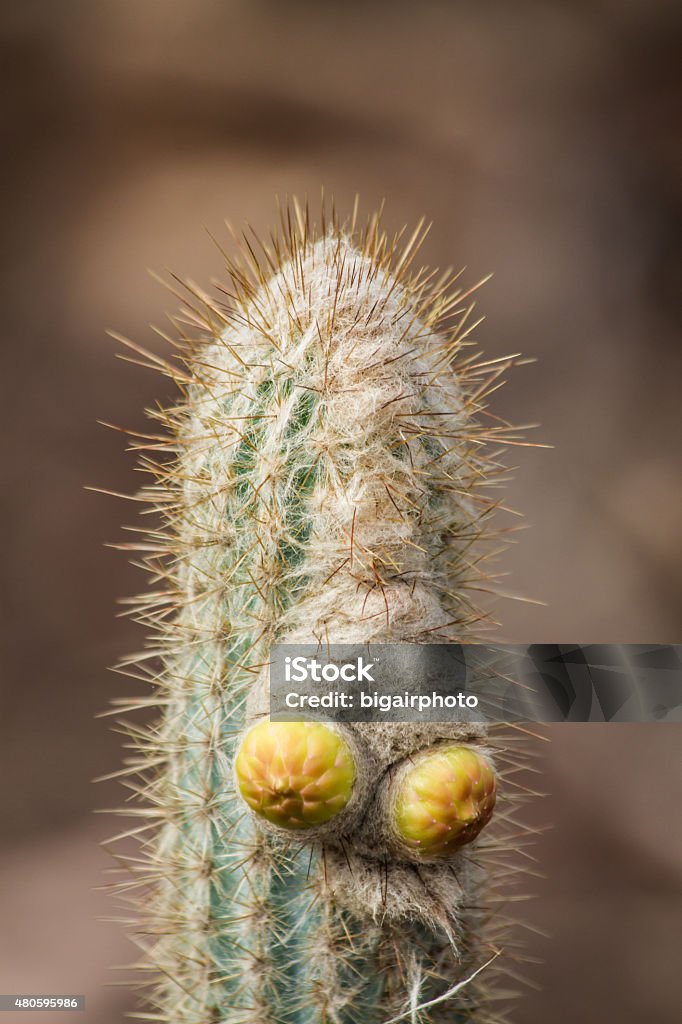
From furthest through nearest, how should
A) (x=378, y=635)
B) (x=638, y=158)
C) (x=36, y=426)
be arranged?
(x=36, y=426)
(x=638, y=158)
(x=378, y=635)

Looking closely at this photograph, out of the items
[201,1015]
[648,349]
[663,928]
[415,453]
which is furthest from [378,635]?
[663,928]

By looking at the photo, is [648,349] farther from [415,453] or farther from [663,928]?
[663,928]

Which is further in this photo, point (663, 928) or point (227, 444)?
point (663, 928)

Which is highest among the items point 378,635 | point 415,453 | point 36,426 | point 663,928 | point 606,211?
point 606,211
